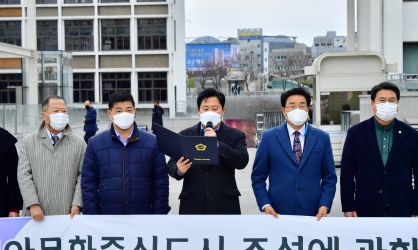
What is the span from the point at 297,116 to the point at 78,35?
42.1m

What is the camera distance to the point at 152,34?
45125mm

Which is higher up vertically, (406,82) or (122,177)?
(406,82)

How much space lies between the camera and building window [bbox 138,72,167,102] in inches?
1785

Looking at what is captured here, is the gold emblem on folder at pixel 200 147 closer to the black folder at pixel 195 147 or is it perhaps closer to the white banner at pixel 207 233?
the black folder at pixel 195 147

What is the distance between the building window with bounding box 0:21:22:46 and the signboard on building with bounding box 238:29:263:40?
141519mm

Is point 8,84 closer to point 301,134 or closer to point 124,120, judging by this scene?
point 124,120

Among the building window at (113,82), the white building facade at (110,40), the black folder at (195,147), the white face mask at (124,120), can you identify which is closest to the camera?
the black folder at (195,147)

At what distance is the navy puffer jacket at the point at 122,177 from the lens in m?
5.43

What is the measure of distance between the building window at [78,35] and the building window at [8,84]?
166 inches

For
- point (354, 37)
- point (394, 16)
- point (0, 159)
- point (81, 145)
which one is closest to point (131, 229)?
point (81, 145)

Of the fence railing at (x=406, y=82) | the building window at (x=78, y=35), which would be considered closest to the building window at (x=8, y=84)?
the building window at (x=78, y=35)

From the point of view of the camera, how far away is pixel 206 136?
5008mm

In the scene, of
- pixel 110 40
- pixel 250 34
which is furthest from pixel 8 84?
pixel 250 34

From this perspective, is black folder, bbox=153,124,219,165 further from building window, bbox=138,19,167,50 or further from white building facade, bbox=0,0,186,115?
building window, bbox=138,19,167,50
